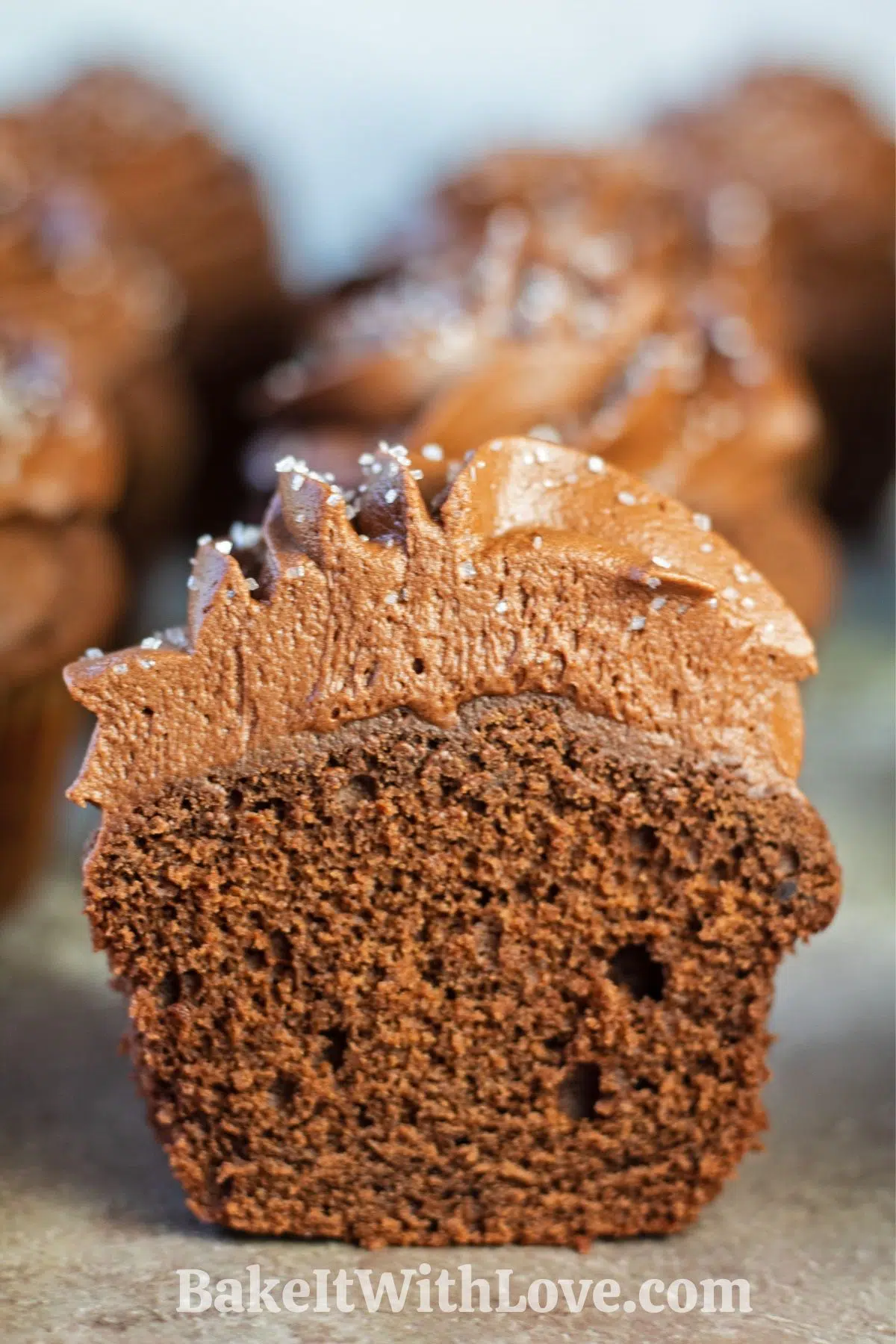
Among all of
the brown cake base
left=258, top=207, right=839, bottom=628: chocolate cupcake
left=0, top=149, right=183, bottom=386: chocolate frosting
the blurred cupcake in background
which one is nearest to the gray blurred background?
left=0, top=149, right=183, bottom=386: chocolate frosting

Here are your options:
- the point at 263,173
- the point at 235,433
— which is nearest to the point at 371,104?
the point at 263,173

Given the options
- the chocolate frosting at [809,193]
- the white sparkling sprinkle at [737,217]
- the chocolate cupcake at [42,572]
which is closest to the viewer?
Result: the chocolate cupcake at [42,572]

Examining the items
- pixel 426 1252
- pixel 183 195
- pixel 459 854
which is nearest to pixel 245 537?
pixel 459 854

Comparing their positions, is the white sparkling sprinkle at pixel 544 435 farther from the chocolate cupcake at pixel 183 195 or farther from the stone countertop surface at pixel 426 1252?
the chocolate cupcake at pixel 183 195

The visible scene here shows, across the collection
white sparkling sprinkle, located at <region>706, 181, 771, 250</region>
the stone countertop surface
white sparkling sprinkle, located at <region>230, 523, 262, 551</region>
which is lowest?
the stone countertop surface

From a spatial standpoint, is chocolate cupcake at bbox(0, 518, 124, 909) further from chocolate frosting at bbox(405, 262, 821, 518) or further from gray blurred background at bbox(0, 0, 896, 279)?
gray blurred background at bbox(0, 0, 896, 279)

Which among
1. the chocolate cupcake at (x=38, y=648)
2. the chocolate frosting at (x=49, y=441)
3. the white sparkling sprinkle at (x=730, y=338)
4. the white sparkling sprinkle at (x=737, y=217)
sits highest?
the white sparkling sprinkle at (x=737, y=217)

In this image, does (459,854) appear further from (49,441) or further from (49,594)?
(49,441)

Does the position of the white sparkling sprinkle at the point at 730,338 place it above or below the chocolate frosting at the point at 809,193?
below

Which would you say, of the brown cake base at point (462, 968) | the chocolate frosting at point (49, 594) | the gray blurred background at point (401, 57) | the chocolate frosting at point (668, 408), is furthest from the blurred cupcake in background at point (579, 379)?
the gray blurred background at point (401, 57)
